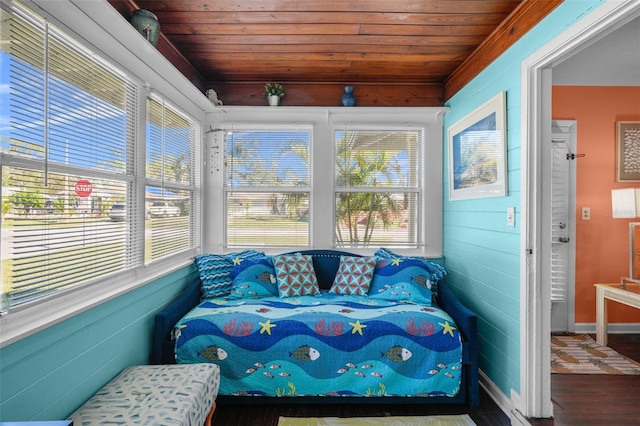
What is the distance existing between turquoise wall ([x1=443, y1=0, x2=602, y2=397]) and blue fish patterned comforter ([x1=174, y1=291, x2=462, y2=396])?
36 centimetres

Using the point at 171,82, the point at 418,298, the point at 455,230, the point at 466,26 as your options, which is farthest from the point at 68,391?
the point at 466,26

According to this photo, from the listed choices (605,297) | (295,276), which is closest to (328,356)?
(295,276)

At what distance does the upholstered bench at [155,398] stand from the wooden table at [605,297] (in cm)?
341

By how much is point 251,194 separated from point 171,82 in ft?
4.13

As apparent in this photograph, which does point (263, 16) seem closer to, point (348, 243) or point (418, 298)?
point (348, 243)

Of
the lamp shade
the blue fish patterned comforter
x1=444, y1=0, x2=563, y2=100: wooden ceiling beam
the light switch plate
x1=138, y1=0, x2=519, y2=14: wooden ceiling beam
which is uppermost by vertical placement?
x1=138, y1=0, x2=519, y2=14: wooden ceiling beam

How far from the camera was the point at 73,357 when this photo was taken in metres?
1.55

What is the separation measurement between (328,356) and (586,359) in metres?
2.35

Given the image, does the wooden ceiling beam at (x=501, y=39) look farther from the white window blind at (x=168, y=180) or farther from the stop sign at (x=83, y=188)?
the stop sign at (x=83, y=188)

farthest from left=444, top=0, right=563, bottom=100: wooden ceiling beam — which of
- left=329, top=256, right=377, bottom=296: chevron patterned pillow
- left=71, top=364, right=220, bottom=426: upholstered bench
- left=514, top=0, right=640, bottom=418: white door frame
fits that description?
left=71, top=364, right=220, bottom=426: upholstered bench

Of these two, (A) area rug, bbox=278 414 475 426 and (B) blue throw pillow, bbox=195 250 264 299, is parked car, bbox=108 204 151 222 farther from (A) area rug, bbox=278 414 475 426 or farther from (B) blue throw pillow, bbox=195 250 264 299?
(A) area rug, bbox=278 414 475 426

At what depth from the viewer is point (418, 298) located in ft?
8.53

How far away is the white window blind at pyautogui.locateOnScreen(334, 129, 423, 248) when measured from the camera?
→ 3.32m

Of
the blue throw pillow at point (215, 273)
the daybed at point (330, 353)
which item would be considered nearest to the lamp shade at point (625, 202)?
the daybed at point (330, 353)
